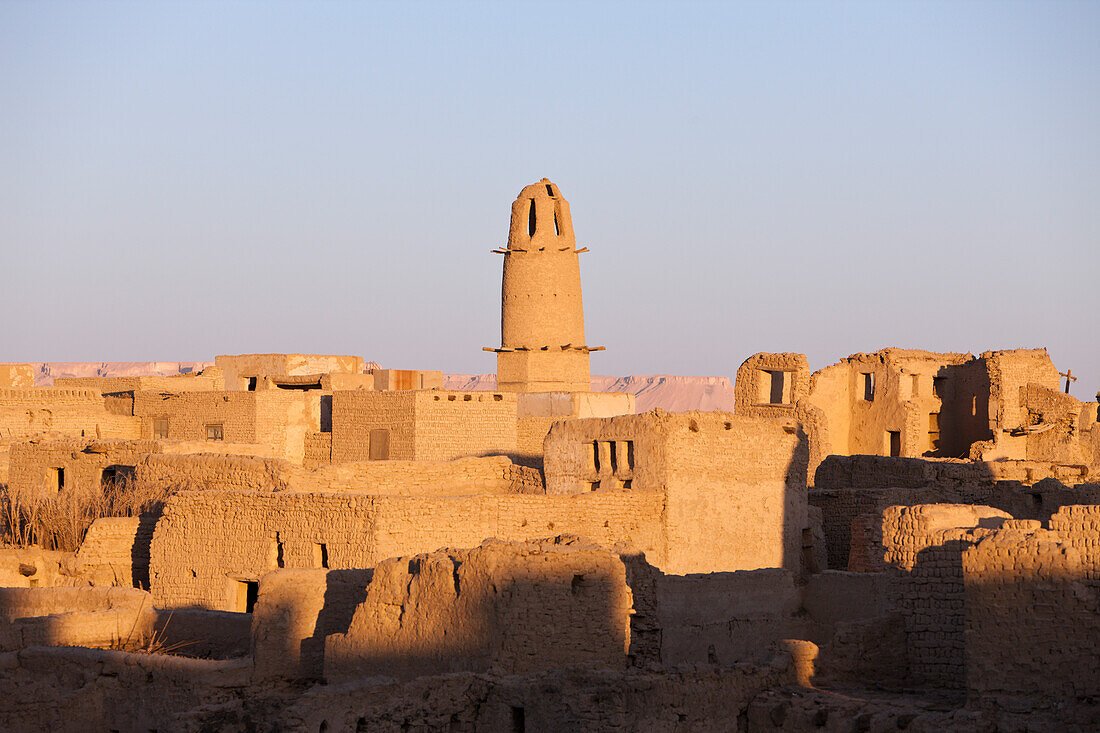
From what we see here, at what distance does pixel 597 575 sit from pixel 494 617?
1.09 m

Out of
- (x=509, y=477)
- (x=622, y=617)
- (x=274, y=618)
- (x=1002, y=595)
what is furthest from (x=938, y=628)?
(x=509, y=477)

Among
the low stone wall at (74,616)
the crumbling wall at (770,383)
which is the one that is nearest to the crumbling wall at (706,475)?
the low stone wall at (74,616)

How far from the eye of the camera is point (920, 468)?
2742 cm

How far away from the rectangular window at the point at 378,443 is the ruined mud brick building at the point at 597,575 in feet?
0.21

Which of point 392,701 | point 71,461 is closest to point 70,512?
point 71,461

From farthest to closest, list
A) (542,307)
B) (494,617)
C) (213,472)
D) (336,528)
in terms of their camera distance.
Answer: (542,307) → (213,472) → (336,528) → (494,617)

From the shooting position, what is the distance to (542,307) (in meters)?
42.2

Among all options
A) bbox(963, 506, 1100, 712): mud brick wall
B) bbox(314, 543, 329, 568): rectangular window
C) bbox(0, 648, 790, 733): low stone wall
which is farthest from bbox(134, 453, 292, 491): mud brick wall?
bbox(963, 506, 1100, 712): mud brick wall

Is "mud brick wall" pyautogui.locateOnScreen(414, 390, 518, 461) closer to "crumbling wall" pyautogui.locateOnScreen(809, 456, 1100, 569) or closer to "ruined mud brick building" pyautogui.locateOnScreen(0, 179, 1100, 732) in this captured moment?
"ruined mud brick building" pyautogui.locateOnScreen(0, 179, 1100, 732)

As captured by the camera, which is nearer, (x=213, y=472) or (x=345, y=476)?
(x=345, y=476)

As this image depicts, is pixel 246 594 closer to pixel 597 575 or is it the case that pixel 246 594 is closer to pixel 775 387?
pixel 597 575

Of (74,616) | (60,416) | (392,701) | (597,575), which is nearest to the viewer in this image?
(392,701)

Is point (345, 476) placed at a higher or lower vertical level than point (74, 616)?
higher

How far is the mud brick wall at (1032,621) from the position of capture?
14875 millimetres
